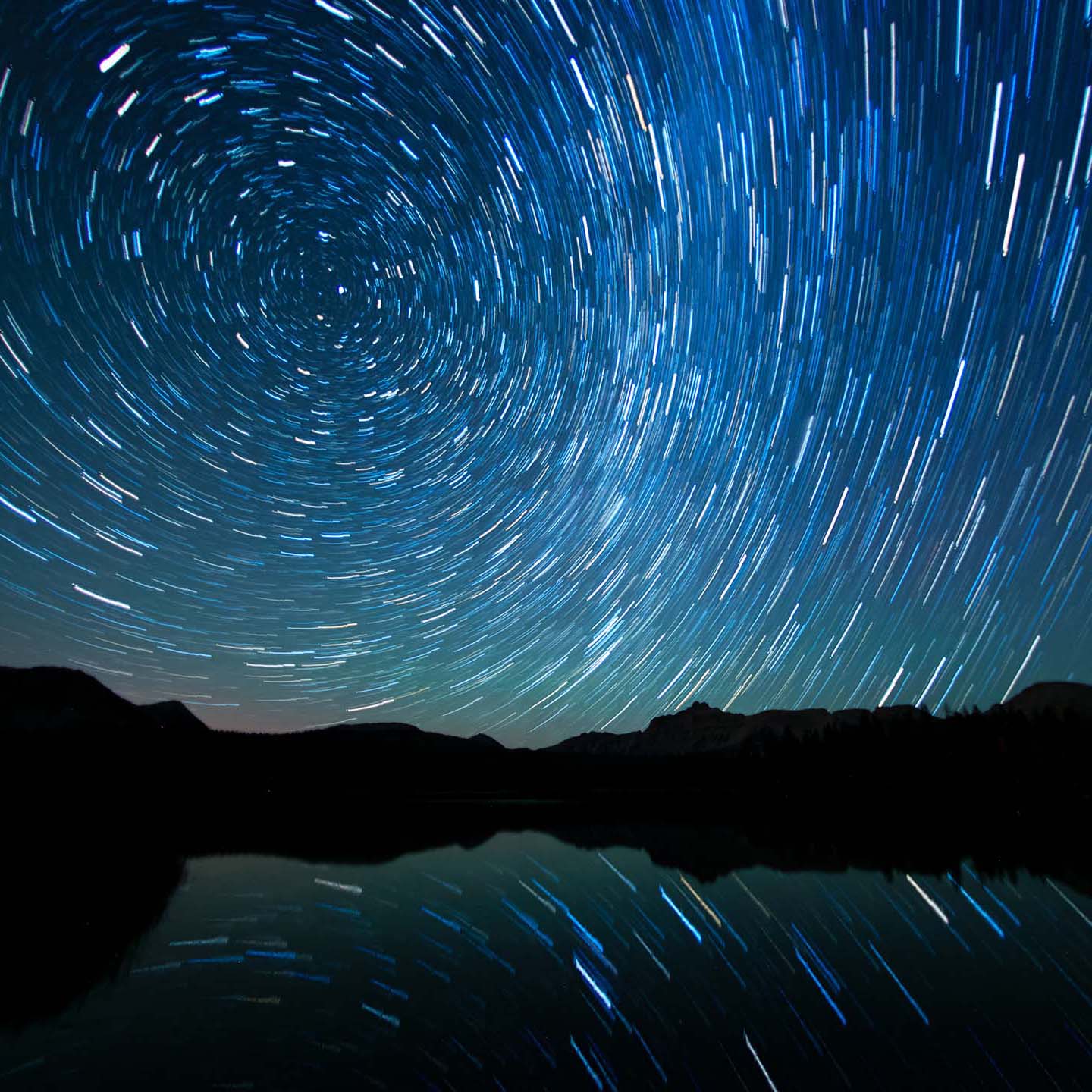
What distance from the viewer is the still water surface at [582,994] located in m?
6.11

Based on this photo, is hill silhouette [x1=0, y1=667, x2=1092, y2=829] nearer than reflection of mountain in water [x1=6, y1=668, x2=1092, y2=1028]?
No

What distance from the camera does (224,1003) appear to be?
25.6 feet

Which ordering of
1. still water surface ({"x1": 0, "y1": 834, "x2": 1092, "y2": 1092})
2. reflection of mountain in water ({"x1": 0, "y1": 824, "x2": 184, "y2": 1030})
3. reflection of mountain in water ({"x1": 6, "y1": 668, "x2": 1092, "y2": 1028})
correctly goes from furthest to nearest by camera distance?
reflection of mountain in water ({"x1": 6, "y1": 668, "x2": 1092, "y2": 1028})
reflection of mountain in water ({"x1": 0, "y1": 824, "x2": 184, "y2": 1030})
still water surface ({"x1": 0, "y1": 834, "x2": 1092, "y2": 1092})

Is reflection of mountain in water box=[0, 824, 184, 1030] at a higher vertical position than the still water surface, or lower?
higher

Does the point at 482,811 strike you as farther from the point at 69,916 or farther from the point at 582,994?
the point at 582,994

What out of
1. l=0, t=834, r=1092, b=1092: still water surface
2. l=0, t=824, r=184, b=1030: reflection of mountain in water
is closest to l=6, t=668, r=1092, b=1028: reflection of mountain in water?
l=0, t=824, r=184, b=1030: reflection of mountain in water

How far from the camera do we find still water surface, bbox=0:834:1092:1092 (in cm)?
611

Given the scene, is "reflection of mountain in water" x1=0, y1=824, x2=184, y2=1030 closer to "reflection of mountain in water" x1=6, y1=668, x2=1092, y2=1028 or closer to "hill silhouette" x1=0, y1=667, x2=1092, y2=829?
"reflection of mountain in water" x1=6, y1=668, x2=1092, y2=1028

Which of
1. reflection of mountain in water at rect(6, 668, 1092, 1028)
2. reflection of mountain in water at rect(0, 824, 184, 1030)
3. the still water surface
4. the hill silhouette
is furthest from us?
the hill silhouette

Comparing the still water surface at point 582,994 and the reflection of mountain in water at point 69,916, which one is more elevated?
the reflection of mountain in water at point 69,916

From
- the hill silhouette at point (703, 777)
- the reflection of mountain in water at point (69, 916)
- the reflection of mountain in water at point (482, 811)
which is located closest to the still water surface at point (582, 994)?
the reflection of mountain in water at point (69, 916)

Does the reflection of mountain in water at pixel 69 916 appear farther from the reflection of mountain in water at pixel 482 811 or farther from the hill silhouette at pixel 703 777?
the hill silhouette at pixel 703 777

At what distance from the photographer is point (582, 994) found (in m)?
8.33

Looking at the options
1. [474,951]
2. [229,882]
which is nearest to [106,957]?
[474,951]
